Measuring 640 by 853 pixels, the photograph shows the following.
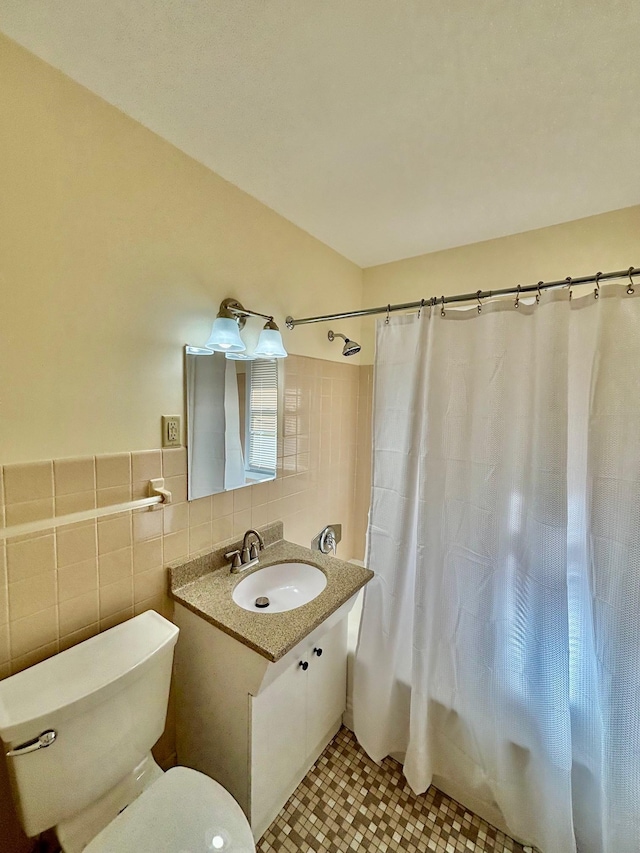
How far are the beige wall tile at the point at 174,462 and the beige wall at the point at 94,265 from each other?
0.23 ft

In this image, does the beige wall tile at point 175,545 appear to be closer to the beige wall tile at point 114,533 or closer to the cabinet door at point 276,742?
the beige wall tile at point 114,533

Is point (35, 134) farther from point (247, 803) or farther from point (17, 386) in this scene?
point (247, 803)

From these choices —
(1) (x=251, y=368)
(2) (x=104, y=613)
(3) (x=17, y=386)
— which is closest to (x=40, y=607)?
(2) (x=104, y=613)

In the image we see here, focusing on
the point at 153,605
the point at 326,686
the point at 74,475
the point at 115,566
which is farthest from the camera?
the point at 326,686

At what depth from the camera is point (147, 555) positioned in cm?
122

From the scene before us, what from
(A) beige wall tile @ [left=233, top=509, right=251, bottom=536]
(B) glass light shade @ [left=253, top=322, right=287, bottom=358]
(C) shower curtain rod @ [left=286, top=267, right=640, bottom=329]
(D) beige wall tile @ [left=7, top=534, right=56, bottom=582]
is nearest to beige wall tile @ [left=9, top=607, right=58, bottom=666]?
(D) beige wall tile @ [left=7, top=534, right=56, bottom=582]

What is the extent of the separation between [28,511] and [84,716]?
543 mm

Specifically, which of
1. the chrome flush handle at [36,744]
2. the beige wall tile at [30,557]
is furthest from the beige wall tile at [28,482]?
the chrome flush handle at [36,744]

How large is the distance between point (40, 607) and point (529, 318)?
5.83ft

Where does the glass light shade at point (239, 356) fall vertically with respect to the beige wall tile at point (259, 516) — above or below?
above

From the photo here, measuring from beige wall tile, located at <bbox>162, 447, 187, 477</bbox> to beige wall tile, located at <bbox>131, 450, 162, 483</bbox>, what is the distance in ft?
0.06

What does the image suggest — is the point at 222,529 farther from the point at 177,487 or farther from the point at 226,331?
the point at 226,331

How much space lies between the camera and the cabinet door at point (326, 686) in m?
1.40

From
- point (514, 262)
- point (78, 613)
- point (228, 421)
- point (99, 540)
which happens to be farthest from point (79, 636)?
point (514, 262)
